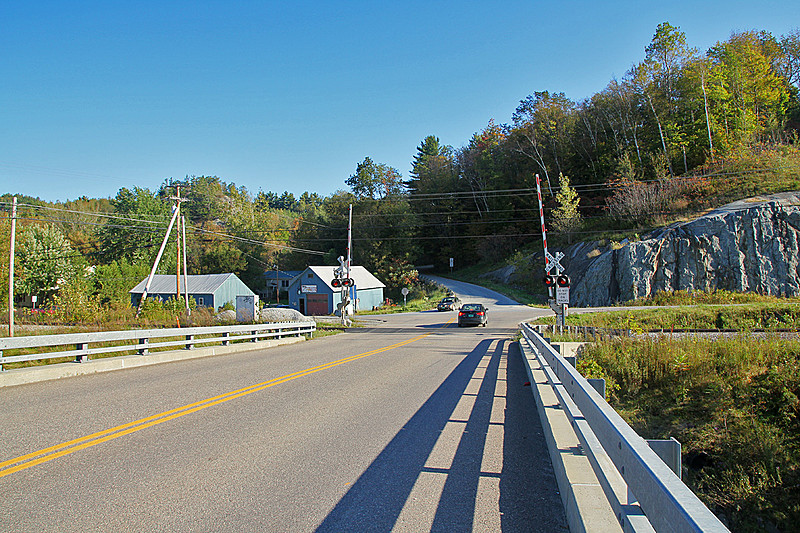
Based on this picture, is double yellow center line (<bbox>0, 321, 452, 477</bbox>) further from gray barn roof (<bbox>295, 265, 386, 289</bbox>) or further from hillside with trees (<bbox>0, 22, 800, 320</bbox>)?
gray barn roof (<bbox>295, 265, 386, 289</bbox>)

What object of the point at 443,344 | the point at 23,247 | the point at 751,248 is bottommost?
the point at 443,344

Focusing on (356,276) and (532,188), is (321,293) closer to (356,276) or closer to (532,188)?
(356,276)

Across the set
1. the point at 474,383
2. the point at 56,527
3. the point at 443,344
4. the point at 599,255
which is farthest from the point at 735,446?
the point at 599,255

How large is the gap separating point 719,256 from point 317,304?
4308cm

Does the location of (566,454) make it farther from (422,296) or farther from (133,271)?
(133,271)

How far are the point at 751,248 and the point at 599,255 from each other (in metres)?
11.7

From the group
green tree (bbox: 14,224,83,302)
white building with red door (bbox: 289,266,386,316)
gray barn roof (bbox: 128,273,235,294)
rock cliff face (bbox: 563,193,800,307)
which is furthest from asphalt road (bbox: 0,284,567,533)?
green tree (bbox: 14,224,83,302)

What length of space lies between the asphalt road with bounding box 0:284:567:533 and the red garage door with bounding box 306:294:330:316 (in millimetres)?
51586

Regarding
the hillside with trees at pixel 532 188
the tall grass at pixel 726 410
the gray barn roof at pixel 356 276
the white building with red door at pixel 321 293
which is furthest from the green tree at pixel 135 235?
the tall grass at pixel 726 410

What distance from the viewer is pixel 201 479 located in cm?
500

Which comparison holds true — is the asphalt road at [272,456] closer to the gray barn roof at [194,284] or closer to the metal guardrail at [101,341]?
the metal guardrail at [101,341]

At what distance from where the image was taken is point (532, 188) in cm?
7425

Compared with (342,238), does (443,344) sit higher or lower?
lower

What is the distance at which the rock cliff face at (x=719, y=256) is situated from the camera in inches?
1405
